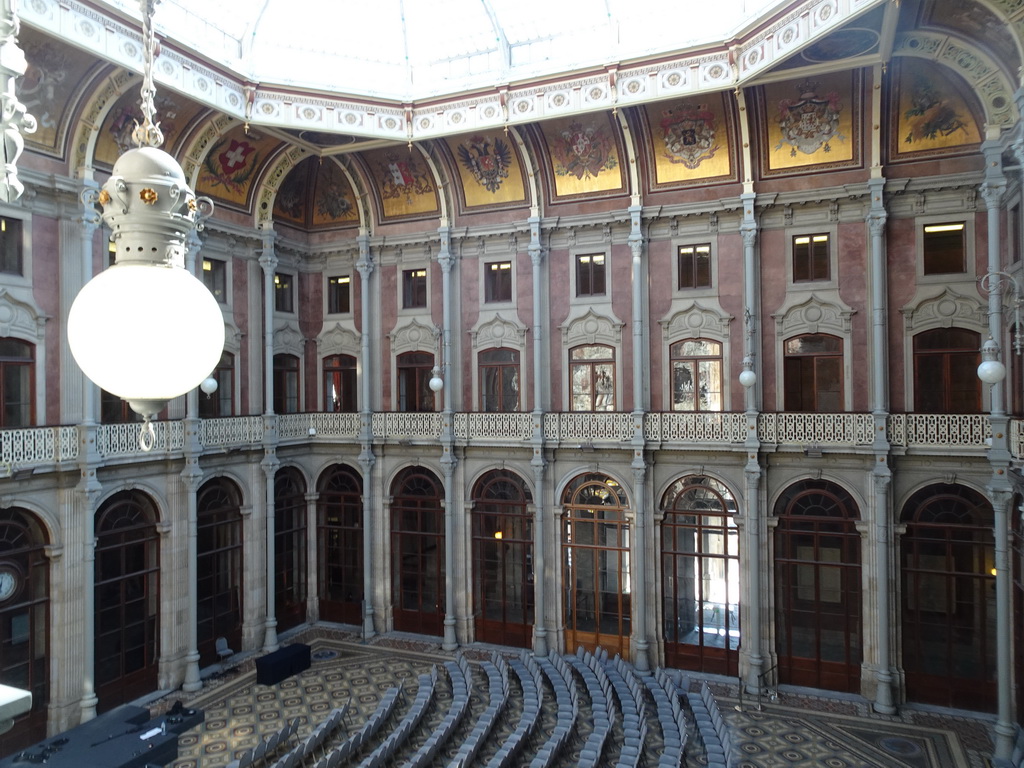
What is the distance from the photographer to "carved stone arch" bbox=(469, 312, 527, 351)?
1903 centimetres

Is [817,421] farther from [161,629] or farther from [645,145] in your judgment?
[161,629]

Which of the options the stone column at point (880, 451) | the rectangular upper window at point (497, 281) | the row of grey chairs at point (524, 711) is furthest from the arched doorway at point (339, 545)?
the stone column at point (880, 451)

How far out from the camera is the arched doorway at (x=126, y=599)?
15.2 metres

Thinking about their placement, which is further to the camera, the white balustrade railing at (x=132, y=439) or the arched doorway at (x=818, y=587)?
the arched doorway at (x=818, y=587)

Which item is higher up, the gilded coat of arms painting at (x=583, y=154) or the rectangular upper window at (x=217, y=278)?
the gilded coat of arms painting at (x=583, y=154)

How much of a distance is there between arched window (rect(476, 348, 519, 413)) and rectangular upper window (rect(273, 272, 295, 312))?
18.2 ft

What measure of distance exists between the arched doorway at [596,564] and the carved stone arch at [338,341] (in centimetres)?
717

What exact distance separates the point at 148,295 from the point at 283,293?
18.8 metres

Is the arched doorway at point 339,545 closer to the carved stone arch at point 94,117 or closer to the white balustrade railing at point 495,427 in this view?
the white balustrade railing at point 495,427

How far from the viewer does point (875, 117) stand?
15570 mm

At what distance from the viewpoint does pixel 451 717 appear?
1345 cm

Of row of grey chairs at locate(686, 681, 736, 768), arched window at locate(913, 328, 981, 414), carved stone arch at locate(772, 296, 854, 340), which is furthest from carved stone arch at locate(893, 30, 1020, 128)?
row of grey chairs at locate(686, 681, 736, 768)

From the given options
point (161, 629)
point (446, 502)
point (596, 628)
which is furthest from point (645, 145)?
point (161, 629)

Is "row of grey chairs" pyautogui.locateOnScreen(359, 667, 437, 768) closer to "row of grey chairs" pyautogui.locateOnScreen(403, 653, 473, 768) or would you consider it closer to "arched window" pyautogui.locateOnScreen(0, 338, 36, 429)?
"row of grey chairs" pyautogui.locateOnScreen(403, 653, 473, 768)
